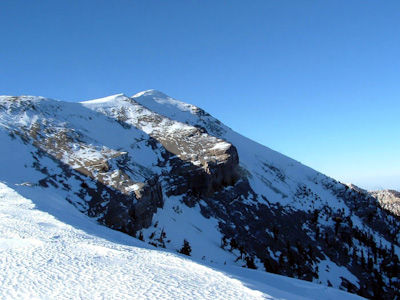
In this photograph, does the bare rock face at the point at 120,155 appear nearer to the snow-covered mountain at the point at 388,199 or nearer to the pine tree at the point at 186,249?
the pine tree at the point at 186,249

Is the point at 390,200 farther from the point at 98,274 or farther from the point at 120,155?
A: the point at 98,274

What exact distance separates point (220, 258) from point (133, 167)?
18.8 m

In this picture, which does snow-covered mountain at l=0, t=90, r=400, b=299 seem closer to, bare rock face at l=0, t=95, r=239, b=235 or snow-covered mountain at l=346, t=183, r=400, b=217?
bare rock face at l=0, t=95, r=239, b=235

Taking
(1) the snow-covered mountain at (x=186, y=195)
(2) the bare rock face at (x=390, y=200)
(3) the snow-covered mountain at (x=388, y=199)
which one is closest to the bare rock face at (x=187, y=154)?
(1) the snow-covered mountain at (x=186, y=195)

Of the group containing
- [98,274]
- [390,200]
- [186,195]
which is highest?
[390,200]

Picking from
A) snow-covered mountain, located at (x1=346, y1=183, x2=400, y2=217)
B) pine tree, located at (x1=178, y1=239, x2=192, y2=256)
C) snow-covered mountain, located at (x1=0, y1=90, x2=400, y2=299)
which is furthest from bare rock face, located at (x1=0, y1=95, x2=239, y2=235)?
snow-covered mountain, located at (x1=346, y1=183, x2=400, y2=217)

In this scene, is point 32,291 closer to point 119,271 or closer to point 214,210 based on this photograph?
point 119,271

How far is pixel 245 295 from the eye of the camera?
7.23 metres

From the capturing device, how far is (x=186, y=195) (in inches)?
1998

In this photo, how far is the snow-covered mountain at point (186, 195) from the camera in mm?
35844

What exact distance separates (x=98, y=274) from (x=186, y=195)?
4255 cm

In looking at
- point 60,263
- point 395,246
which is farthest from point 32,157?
point 395,246

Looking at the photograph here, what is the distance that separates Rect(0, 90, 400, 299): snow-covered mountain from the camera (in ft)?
118

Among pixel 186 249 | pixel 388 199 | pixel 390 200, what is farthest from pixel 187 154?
pixel 388 199
